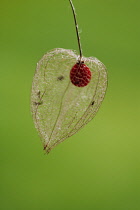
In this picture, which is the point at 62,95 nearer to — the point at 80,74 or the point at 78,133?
the point at 80,74

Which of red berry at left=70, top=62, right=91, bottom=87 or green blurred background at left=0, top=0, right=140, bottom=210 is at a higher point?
red berry at left=70, top=62, right=91, bottom=87

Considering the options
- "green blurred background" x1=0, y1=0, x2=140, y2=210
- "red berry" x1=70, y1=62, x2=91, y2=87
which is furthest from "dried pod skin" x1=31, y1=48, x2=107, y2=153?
"green blurred background" x1=0, y1=0, x2=140, y2=210

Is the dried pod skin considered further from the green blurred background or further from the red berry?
the green blurred background

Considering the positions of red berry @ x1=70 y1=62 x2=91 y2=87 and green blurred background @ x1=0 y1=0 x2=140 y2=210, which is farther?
green blurred background @ x1=0 y1=0 x2=140 y2=210
